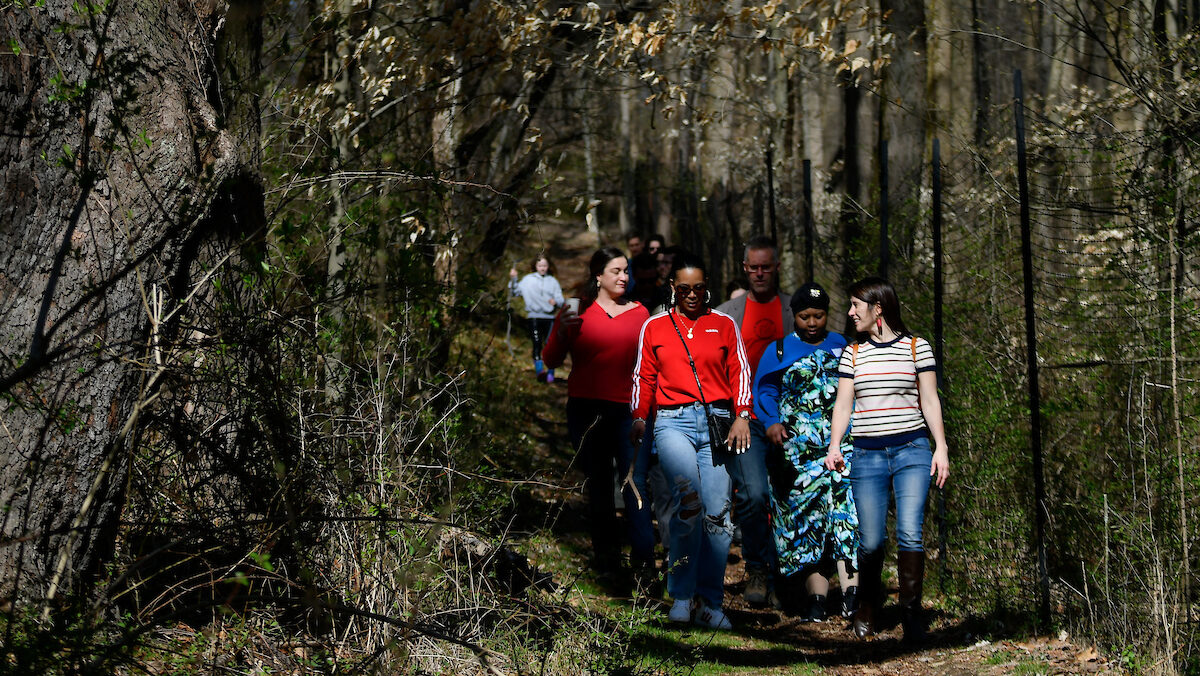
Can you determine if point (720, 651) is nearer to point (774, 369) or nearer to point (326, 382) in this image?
point (774, 369)

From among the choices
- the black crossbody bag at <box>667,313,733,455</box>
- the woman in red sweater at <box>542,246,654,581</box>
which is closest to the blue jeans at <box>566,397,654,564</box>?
the woman in red sweater at <box>542,246,654,581</box>

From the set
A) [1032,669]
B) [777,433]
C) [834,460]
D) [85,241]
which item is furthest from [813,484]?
[85,241]

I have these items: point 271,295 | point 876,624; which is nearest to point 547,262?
point 876,624

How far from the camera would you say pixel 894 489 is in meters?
6.45

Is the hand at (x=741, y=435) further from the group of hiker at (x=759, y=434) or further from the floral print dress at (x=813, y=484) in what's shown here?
the floral print dress at (x=813, y=484)

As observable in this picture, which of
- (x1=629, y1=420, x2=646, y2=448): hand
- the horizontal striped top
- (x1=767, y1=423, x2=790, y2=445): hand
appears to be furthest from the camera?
(x1=767, y1=423, x2=790, y2=445): hand

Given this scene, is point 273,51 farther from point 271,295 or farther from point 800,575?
point 800,575

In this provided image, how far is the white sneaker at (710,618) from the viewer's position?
6730mm

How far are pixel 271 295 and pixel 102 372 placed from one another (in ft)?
2.95

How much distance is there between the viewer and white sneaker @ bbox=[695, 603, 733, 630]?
6730 mm

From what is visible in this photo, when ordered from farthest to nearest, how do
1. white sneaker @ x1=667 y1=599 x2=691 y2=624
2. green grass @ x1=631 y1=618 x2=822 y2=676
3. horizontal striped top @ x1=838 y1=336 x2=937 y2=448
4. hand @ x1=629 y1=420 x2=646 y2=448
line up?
hand @ x1=629 y1=420 x2=646 y2=448 → white sneaker @ x1=667 y1=599 x2=691 y2=624 → horizontal striped top @ x1=838 y1=336 x2=937 y2=448 → green grass @ x1=631 y1=618 x2=822 y2=676

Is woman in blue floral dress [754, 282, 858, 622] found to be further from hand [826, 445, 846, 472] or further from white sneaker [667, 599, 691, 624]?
white sneaker [667, 599, 691, 624]

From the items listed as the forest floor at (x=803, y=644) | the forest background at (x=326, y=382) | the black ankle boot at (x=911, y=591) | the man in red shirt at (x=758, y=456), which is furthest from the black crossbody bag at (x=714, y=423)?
the forest background at (x=326, y=382)

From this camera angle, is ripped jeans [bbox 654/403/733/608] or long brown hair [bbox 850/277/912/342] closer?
long brown hair [bbox 850/277/912/342]
